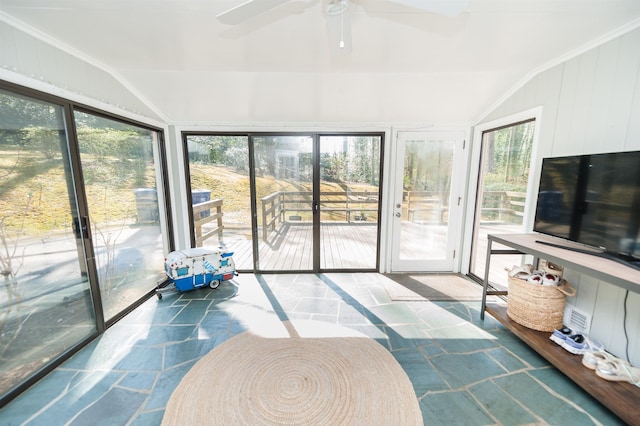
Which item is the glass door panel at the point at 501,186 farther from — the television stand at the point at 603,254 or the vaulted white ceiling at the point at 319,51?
the television stand at the point at 603,254

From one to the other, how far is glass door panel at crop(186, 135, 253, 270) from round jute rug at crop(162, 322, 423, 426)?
1.88m

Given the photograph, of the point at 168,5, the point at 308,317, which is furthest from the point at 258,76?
the point at 308,317

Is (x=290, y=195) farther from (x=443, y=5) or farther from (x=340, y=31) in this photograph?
(x=443, y=5)

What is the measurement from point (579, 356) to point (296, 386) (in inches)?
79.7

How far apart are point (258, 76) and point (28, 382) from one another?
3.06 metres

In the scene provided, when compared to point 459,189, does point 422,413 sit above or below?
below

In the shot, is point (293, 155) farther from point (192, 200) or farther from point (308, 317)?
point (308, 317)

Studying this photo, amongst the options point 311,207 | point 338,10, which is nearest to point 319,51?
point 338,10

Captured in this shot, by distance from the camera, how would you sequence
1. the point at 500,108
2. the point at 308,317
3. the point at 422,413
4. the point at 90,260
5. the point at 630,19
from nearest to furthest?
the point at 422,413 → the point at 630,19 → the point at 90,260 → the point at 308,317 → the point at 500,108

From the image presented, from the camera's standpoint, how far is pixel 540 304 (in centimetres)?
196

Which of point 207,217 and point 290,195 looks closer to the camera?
point 290,195

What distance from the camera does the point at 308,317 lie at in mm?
2498

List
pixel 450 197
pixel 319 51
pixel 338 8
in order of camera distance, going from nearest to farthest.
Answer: pixel 338 8 < pixel 319 51 < pixel 450 197

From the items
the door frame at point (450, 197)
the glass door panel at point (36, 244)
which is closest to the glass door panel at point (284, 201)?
the door frame at point (450, 197)
